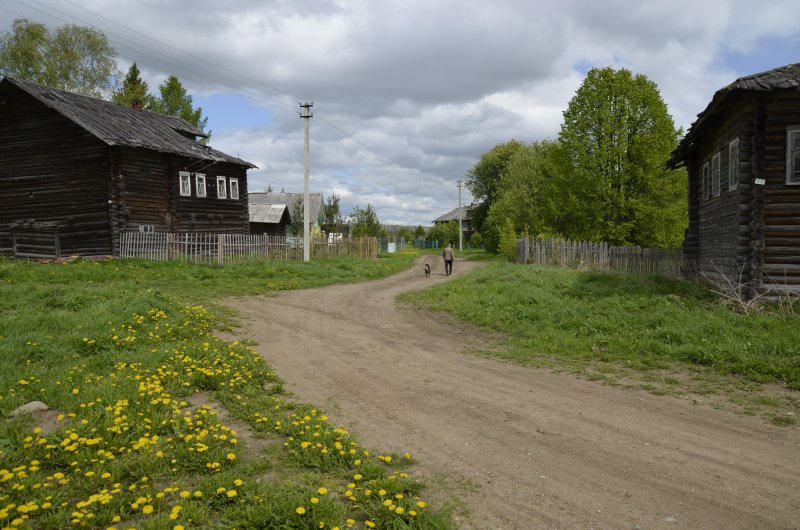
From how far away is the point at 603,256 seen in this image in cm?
2436

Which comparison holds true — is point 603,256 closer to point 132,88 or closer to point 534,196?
point 534,196

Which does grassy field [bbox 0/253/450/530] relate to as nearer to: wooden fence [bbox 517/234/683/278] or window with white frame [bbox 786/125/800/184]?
window with white frame [bbox 786/125/800/184]

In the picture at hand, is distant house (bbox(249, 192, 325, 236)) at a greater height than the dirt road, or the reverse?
distant house (bbox(249, 192, 325, 236))

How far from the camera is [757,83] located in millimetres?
12047

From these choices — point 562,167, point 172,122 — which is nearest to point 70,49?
point 172,122

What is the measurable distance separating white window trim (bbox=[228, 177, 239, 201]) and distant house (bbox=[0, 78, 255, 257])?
Result: 4.54m

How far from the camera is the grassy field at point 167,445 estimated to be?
3946 mm

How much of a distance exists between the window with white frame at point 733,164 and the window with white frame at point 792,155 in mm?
1066

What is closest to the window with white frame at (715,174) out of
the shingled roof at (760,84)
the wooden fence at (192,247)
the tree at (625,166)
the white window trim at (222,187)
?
the shingled roof at (760,84)

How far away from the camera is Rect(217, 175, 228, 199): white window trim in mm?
32781

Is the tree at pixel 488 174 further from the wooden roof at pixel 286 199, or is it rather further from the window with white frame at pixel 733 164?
the window with white frame at pixel 733 164

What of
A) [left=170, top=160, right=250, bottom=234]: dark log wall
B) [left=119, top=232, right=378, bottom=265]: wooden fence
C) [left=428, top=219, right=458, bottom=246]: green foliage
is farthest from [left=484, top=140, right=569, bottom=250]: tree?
[left=428, top=219, right=458, bottom=246]: green foliage

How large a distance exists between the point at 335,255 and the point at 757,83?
84.3 ft

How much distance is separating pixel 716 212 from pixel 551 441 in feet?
45.0
